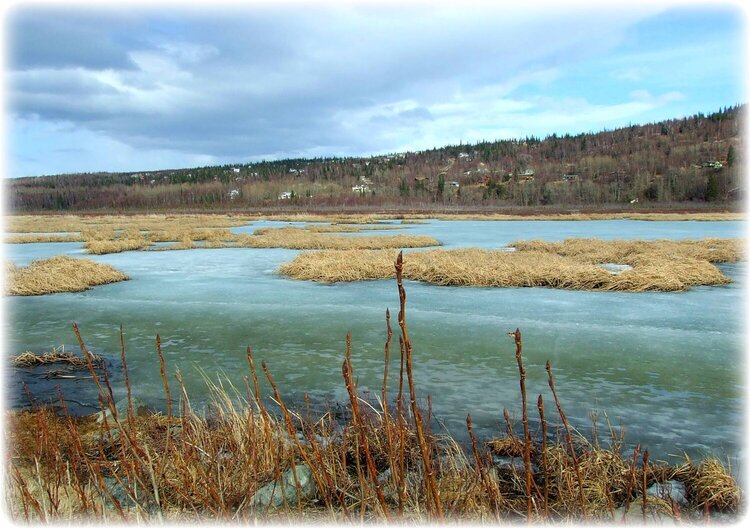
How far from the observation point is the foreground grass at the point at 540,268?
1722cm

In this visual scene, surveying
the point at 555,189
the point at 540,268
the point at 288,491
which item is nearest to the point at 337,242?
the point at 540,268

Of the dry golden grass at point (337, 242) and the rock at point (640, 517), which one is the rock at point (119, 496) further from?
the dry golden grass at point (337, 242)

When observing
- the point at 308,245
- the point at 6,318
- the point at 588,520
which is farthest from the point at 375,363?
the point at 308,245

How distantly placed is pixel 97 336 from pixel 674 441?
10925 mm

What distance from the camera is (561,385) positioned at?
7.88m

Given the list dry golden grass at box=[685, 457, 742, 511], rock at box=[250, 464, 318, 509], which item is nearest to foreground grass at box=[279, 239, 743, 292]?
dry golden grass at box=[685, 457, 742, 511]

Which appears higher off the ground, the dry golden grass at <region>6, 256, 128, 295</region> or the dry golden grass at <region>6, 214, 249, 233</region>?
the dry golden grass at <region>6, 214, 249, 233</region>

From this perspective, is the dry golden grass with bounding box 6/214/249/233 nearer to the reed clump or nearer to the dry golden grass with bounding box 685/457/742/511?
the reed clump

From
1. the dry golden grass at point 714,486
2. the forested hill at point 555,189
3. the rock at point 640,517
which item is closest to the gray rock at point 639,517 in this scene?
the rock at point 640,517

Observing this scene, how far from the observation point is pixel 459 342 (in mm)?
10609

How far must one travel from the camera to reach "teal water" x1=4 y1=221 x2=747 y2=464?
23.0 ft

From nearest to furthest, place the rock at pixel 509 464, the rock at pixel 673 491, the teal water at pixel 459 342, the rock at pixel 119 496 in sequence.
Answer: the rock at pixel 119 496, the rock at pixel 673 491, the rock at pixel 509 464, the teal water at pixel 459 342

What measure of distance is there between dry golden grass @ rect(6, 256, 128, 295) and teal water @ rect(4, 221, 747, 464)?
0.94 metres

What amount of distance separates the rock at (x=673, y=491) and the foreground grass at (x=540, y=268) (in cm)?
1286
